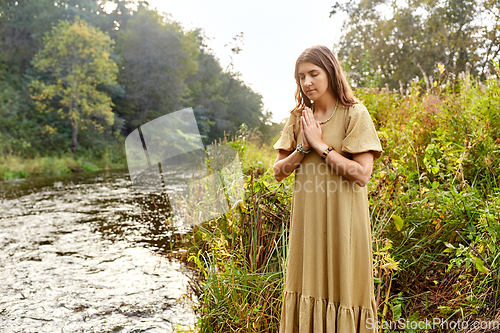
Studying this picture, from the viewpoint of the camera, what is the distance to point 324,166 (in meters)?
1.64

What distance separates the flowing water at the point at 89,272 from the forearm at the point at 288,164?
152 centimetres

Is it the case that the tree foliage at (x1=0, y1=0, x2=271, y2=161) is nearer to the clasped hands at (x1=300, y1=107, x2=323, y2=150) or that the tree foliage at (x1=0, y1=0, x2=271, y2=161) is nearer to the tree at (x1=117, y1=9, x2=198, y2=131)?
the tree at (x1=117, y1=9, x2=198, y2=131)

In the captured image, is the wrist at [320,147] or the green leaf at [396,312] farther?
the green leaf at [396,312]

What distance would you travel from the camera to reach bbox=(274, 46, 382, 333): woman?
1.55 metres

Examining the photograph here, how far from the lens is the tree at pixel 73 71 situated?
19062 mm

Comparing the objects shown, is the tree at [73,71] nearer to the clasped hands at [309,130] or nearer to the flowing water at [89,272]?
the flowing water at [89,272]

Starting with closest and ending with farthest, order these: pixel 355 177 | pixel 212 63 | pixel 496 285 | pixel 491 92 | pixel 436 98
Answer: pixel 355 177 < pixel 496 285 < pixel 491 92 < pixel 436 98 < pixel 212 63

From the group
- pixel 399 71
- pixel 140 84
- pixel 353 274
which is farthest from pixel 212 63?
pixel 353 274

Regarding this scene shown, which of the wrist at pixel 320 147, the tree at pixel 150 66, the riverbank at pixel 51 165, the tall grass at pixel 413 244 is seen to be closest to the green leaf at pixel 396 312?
the tall grass at pixel 413 244

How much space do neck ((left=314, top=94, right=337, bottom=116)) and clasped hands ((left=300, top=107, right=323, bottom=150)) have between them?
0.10 m

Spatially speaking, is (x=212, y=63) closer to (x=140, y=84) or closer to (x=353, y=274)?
(x=140, y=84)

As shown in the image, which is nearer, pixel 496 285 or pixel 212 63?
pixel 496 285

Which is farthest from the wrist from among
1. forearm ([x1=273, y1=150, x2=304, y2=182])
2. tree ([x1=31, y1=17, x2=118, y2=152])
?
tree ([x1=31, y1=17, x2=118, y2=152])

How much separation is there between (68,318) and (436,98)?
446 centimetres
